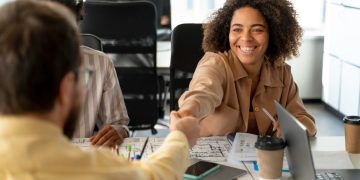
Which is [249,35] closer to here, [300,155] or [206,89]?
[206,89]

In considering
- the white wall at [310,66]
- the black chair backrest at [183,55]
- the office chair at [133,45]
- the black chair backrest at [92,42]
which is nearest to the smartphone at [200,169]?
the black chair backrest at [92,42]

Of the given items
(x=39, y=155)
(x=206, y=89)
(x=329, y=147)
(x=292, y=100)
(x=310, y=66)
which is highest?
(x=39, y=155)

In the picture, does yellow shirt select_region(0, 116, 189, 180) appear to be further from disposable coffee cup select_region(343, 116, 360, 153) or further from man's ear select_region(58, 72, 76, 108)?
disposable coffee cup select_region(343, 116, 360, 153)

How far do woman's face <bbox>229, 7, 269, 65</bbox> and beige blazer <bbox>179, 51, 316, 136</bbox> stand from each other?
47 mm

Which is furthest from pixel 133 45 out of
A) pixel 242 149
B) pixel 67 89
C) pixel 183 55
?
pixel 67 89

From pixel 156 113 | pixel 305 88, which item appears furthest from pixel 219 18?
pixel 305 88

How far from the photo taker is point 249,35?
1992 millimetres

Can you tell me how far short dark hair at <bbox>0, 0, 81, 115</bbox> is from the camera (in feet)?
2.42

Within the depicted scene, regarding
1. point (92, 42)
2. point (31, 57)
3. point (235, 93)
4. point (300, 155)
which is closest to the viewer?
point (31, 57)

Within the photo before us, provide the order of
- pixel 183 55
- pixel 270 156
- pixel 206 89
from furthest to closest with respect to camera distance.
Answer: pixel 183 55 → pixel 206 89 → pixel 270 156

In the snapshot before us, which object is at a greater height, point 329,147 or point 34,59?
point 34,59

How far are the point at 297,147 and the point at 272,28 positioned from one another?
904mm

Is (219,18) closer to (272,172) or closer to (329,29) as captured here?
(272,172)

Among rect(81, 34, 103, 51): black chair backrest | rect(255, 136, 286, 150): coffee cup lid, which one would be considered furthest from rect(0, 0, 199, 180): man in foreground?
rect(81, 34, 103, 51): black chair backrest
